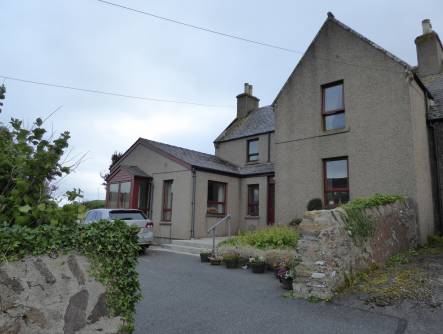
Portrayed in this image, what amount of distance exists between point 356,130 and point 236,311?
8498mm

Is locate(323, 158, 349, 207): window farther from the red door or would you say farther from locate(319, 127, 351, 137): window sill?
the red door

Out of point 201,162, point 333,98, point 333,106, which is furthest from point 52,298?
point 201,162

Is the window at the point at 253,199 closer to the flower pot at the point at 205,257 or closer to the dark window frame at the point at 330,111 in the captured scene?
the dark window frame at the point at 330,111

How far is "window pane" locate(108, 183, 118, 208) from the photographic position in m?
16.5

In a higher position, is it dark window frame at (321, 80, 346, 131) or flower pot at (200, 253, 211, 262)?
dark window frame at (321, 80, 346, 131)

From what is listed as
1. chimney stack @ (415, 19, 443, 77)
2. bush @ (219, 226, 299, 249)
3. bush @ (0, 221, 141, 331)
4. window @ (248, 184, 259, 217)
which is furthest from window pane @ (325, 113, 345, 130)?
bush @ (0, 221, 141, 331)

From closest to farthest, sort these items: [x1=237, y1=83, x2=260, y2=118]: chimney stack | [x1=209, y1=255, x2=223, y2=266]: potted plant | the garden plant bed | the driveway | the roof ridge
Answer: the driveway
the garden plant bed
[x1=209, y1=255, x2=223, y2=266]: potted plant
the roof ridge
[x1=237, y1=83, x2=260, y2=118]: chimney stack

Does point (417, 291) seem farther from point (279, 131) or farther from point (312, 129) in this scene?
point (279, 131)

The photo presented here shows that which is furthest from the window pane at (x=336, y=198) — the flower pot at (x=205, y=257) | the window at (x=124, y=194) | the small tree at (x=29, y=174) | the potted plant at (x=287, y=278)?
the small tree at (x=29, y=174)

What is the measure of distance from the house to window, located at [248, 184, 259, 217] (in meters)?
0.05

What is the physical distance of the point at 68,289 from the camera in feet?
8.78

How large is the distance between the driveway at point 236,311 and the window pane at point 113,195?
962cm

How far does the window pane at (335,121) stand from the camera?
464 inches

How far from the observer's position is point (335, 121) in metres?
12.0
